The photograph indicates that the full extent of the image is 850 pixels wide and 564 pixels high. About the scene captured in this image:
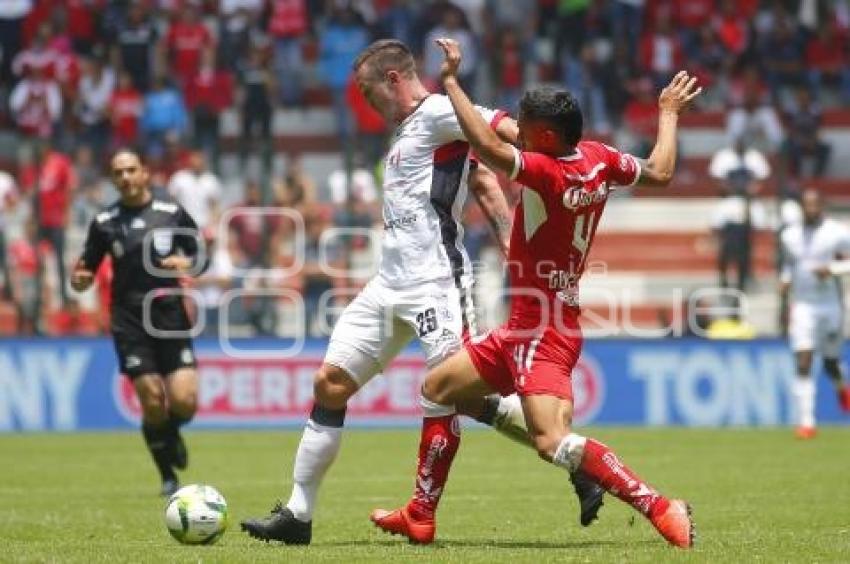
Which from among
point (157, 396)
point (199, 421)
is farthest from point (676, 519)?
point (199, 421)

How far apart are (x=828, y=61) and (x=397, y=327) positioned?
20.8 m

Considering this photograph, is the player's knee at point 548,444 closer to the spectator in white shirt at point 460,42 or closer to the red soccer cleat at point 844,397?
the red soccer cleat at point 844,397

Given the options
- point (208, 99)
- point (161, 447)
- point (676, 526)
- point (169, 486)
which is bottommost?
point (169, 486)

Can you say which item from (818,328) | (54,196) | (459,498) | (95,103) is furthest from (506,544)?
(95,103)

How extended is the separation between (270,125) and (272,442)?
759cm

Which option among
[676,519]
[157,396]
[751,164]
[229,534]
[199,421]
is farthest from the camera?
[751,164]

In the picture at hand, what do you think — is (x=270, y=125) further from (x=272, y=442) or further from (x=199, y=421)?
(x=272, y=442)

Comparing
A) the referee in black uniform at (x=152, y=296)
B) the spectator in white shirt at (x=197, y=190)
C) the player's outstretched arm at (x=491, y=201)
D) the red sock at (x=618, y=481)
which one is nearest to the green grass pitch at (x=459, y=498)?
the red sock at (x=618, y=481)

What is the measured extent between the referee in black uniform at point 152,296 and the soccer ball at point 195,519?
443cm

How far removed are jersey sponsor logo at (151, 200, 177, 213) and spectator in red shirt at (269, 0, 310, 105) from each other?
1404cm

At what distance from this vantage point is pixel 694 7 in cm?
3108

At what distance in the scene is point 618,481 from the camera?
9719 mm

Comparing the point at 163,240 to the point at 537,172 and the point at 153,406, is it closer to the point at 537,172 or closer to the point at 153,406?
the point at 153,406

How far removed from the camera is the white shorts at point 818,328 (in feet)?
73.6
